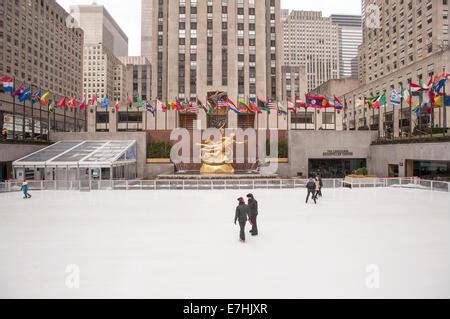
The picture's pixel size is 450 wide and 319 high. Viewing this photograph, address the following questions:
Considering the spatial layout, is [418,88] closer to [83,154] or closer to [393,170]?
[393,170]


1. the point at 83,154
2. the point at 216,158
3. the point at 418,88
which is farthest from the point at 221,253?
the point at 418,88

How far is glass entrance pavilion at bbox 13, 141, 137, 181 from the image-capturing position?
25.8 metres

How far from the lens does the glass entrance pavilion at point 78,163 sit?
25.8 m

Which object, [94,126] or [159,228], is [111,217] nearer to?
[159,228]

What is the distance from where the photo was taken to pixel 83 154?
2808cm

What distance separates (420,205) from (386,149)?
18.9 m

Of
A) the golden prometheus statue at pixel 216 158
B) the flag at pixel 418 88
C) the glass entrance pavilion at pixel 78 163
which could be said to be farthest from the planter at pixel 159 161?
the flag at pixel 418 88

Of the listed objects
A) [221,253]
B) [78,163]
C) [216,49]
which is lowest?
[221,253]

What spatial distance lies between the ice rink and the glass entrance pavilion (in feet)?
37.9

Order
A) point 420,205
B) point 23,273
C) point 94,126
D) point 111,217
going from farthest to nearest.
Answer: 1. point 94,126
2. point 420,205
3. point 111,217
4. point 23,273

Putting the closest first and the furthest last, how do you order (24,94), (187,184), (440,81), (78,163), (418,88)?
(187,184), (440,81), (78,163), (418,88), (24,94)

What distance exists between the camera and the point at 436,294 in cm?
584

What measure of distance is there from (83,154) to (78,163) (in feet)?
9.66
